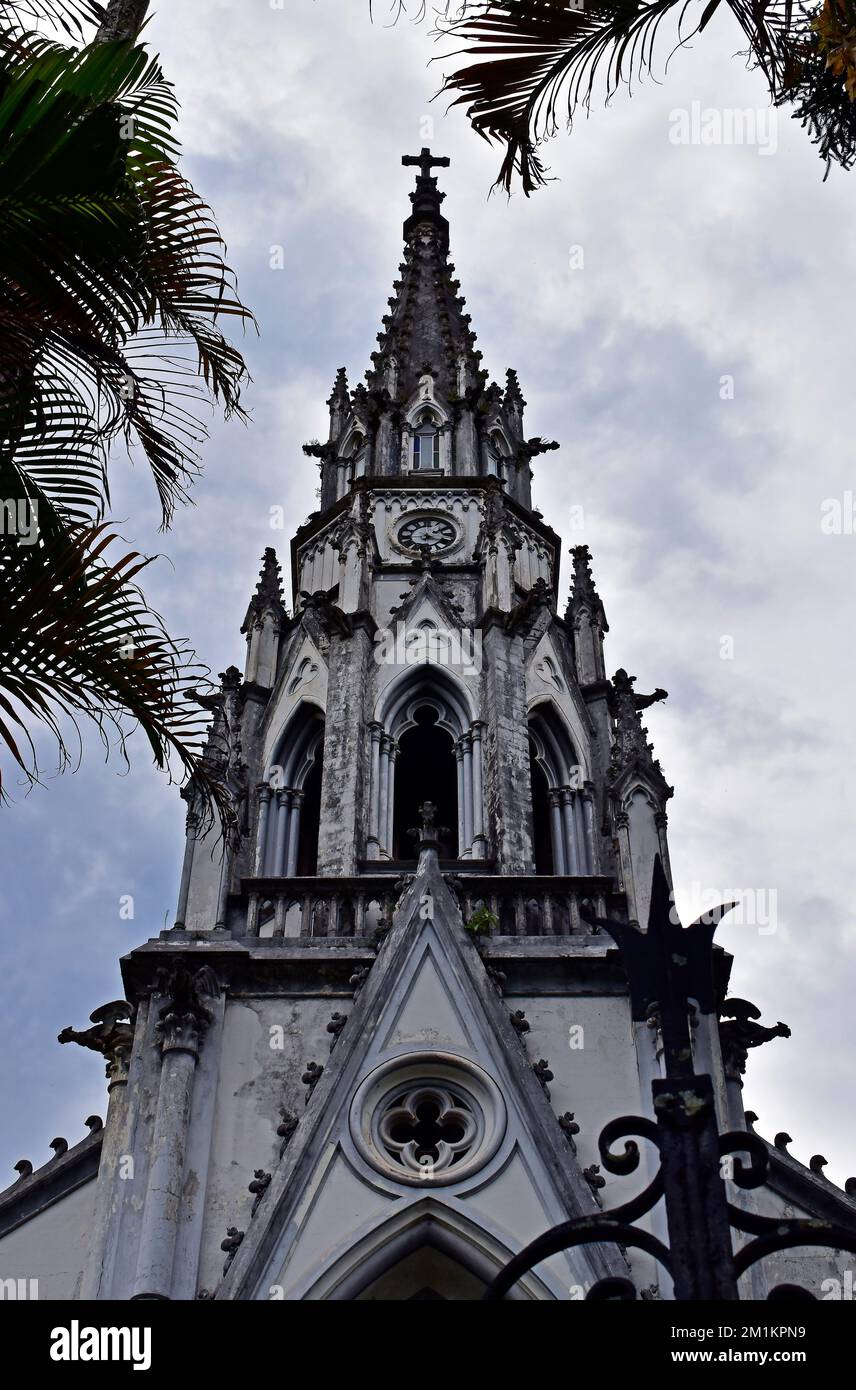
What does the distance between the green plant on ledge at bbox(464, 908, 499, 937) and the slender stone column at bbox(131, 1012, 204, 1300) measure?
299 cm

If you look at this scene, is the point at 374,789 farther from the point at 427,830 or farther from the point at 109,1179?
the point at 109,1179

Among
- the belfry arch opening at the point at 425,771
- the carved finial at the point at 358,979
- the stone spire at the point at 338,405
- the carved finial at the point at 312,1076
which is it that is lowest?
the carved finial at the point at 312,1076

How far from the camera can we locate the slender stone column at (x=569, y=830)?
1961 centimetres

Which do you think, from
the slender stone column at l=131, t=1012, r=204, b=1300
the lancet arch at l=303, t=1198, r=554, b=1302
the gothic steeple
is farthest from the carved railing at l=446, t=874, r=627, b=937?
the gothic steeple

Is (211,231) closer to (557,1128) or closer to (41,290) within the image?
(41,290)

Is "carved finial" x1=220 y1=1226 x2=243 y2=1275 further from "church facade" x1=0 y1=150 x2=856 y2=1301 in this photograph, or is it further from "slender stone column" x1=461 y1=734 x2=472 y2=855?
"slender stone column" x1=461 y1=734 x2=472 y2=855

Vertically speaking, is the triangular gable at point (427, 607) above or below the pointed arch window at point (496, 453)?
below

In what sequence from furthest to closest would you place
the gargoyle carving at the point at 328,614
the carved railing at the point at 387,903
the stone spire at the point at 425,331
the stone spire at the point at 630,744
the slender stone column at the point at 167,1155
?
the stone spire at the point at 425,331 < the gargoyle carving at the point at 328,614 < the stone spire at the point at 630,744 < the carved railing at the point at 387,903 < the slender stone column at the point at 167,1155

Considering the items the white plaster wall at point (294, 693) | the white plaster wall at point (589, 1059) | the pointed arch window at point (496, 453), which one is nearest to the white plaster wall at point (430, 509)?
the pointed arch window at point (496, 453)

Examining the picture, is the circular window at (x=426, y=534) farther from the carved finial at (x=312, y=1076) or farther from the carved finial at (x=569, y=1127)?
the carved finial at (x=569, y=1127)

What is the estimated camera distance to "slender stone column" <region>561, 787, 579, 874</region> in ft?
64.3

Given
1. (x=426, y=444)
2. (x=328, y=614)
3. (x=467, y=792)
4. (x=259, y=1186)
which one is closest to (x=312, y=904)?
(x=467, y=792)

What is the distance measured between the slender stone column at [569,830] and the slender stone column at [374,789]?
247cm
